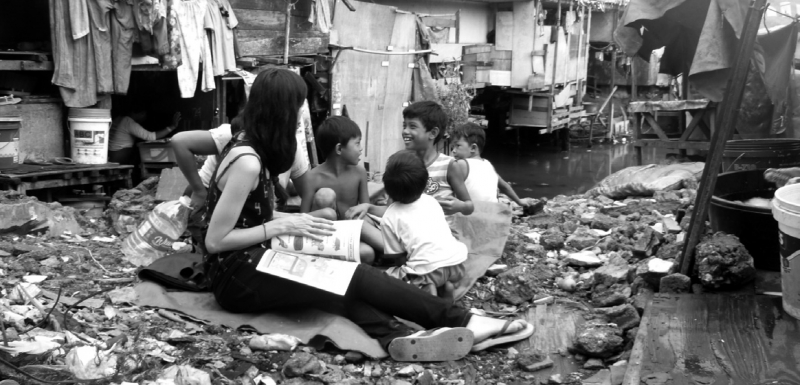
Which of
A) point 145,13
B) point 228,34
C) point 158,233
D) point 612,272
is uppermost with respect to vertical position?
point 145,13

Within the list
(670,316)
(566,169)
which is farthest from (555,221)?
(566,169)

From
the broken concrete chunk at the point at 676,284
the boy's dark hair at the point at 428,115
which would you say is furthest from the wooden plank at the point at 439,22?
the broken concrete chunk at the point at 676,284

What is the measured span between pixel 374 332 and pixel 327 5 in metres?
8.70

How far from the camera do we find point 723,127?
4.02m

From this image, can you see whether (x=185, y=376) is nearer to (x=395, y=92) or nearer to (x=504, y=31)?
(x=395, y=92)

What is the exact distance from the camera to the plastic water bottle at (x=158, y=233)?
14.4 feet

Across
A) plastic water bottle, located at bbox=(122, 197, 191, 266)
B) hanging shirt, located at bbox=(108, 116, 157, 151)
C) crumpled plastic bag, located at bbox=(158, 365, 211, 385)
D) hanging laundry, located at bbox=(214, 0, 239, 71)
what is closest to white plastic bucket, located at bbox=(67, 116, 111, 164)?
hanging shirt, located at bbox=(108, 116, 157, 151)

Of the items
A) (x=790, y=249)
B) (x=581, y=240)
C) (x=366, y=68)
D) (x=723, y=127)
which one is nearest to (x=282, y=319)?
(x=790, y=249)

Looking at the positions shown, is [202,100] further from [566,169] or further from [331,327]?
[566,169]

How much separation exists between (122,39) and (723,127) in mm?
6157

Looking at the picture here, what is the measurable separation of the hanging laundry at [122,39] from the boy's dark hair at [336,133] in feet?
13.8

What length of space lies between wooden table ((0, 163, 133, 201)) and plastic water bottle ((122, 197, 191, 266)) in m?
2.57

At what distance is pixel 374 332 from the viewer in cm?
353

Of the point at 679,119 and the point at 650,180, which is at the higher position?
the point at 679,119
